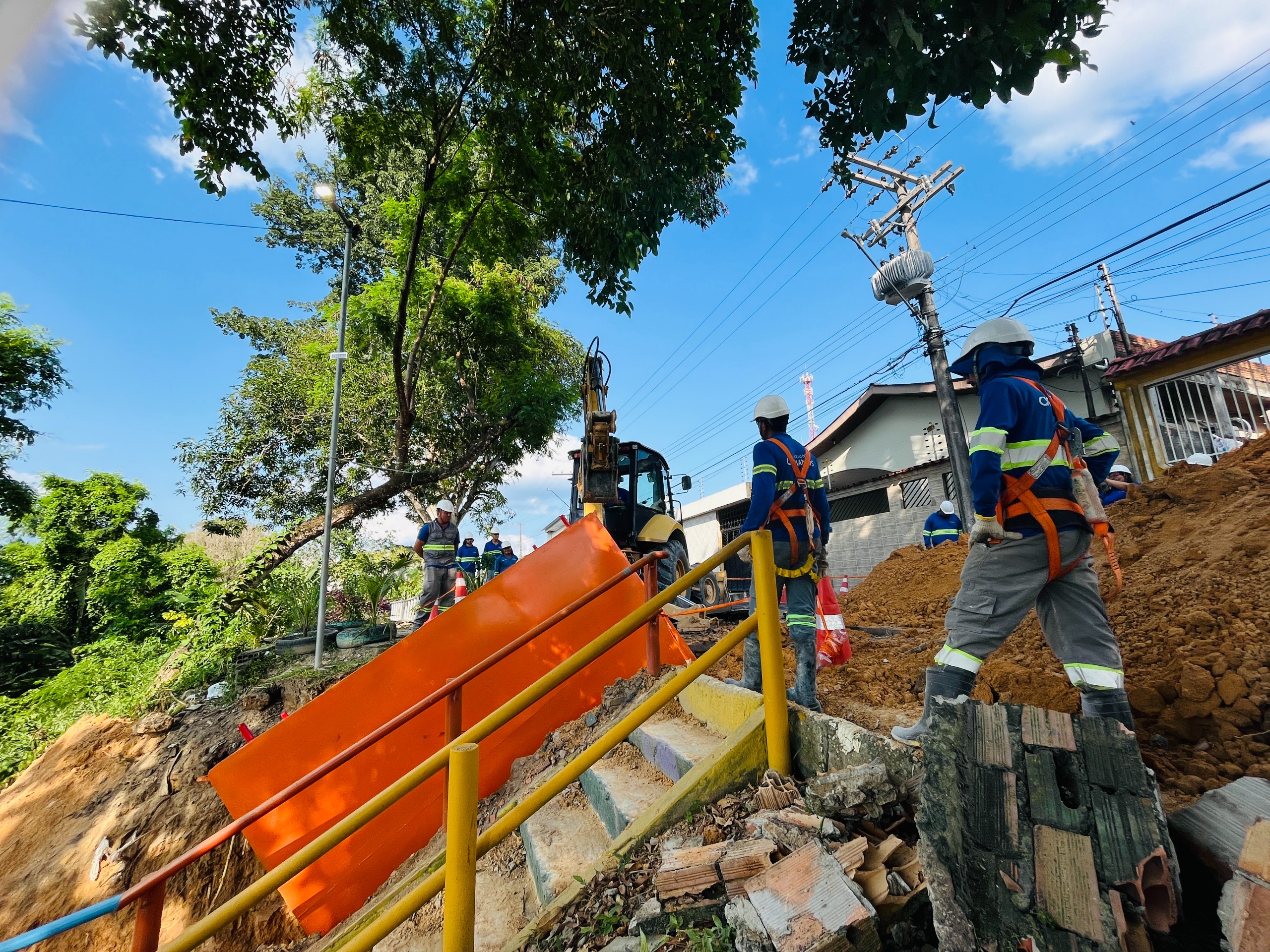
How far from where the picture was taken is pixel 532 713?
154 inches

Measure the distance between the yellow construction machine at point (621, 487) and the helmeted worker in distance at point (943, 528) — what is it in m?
4.01

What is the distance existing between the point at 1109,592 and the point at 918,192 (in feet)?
39.0

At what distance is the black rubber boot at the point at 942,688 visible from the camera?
2.21m

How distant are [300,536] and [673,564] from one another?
7046 millimetres

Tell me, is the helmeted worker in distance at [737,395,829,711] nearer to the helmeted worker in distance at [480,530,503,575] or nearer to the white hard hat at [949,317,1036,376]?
the white hard hat at [949,317,1036,376]

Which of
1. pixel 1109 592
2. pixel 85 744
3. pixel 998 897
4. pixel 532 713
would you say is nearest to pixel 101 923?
pixel 85 744

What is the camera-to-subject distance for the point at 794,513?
A: 333 centimetres

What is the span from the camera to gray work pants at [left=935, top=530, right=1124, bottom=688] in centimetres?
218

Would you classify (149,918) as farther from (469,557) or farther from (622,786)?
(469,557)

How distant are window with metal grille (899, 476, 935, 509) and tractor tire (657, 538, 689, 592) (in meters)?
6.84

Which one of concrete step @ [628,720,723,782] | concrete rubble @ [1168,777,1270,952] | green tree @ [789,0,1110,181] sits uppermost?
green tree @ [789,0,1110,181]

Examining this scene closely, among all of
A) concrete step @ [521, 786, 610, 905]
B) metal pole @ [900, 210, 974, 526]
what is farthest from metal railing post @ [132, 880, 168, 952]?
metal pole @ [900, 210, 974, 526]

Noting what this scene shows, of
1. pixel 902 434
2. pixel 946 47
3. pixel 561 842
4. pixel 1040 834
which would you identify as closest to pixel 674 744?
pixel 561 842

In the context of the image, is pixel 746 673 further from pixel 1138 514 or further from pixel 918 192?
pixel 918 192
